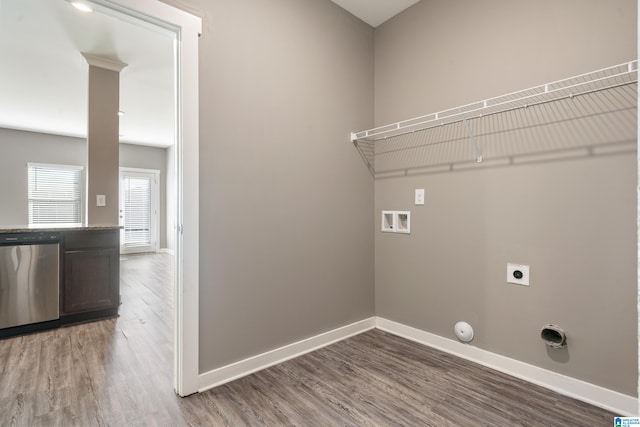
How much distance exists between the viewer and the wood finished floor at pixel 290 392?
5.21ft

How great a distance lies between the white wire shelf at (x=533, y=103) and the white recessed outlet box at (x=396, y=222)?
1.80ft

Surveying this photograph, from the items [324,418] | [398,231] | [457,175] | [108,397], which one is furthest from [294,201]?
[108,397]

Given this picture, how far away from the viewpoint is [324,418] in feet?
5.24

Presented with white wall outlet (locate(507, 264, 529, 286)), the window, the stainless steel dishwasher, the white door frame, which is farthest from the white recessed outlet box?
the window

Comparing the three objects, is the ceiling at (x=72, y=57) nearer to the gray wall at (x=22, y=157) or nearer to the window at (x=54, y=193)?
the gray wall at (x=22, y=157)

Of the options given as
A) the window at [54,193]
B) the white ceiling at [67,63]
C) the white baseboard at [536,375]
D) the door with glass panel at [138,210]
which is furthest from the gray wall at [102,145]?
the door with glass panel at [138,210]

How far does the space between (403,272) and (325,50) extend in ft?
6.11

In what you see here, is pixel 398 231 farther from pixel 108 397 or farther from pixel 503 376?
pixel 108 397

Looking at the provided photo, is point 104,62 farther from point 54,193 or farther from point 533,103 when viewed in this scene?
point 54,193

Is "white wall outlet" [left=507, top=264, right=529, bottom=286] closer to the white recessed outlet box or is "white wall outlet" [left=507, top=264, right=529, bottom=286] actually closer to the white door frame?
the white recessed outlet box

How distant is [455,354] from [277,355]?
125 centimetres

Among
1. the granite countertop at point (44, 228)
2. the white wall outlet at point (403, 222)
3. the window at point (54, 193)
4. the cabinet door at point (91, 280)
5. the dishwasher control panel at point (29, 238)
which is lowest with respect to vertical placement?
the cabinet door at point (91, 280)

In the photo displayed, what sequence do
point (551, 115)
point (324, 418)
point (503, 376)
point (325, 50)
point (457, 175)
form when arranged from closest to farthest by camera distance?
1. point (324, 418)
2. point (551, 115)
3. point (503, 376)
4. point (457, 175)
5. point (325, 50)

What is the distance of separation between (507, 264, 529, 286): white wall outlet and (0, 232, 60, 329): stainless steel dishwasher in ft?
12.3
